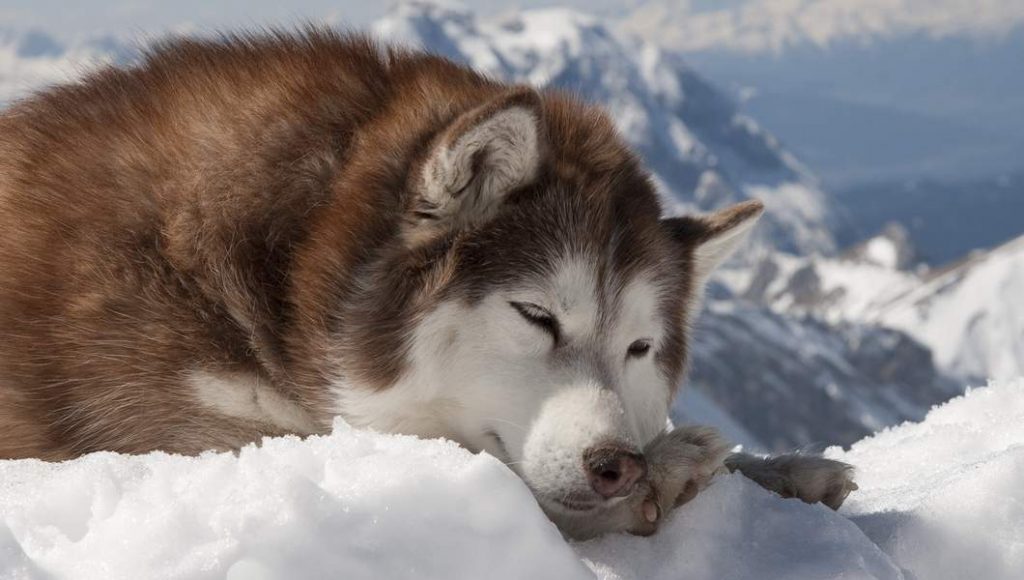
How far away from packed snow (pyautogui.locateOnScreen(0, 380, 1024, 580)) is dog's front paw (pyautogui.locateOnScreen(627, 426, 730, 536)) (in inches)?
2.3

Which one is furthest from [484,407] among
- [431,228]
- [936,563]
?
[936,563]

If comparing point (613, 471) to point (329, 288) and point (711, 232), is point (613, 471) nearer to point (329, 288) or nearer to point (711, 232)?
point (329, 288)

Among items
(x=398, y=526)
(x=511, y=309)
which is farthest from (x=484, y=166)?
(x=398, y=526)

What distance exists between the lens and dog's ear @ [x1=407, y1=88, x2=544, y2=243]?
388 cm

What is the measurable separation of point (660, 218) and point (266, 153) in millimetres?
1731

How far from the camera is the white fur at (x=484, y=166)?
12.9 ft

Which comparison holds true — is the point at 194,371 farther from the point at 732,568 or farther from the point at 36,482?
the point at 732,568

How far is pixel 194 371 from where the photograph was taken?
13.4 ft

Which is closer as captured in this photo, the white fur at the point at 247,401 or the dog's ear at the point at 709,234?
the white fur at the point at 247,401

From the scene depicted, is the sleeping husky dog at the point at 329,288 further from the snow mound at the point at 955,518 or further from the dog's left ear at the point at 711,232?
the dog's left ear at the point at 711,232

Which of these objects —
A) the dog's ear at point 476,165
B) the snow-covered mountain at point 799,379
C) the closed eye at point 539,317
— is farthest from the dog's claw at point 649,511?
the snow-covered mountain at point 799,379

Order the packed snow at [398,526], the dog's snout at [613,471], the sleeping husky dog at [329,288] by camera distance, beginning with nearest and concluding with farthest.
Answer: the packed snow at [398,526] < the dog's snout at [613,471] < the sleeping husky dog at [329,288]

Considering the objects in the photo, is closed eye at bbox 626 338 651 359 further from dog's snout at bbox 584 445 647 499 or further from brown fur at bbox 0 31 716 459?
dog's snout at bbox 584 445 647 499

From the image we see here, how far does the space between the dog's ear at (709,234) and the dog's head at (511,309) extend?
2.04 feet
